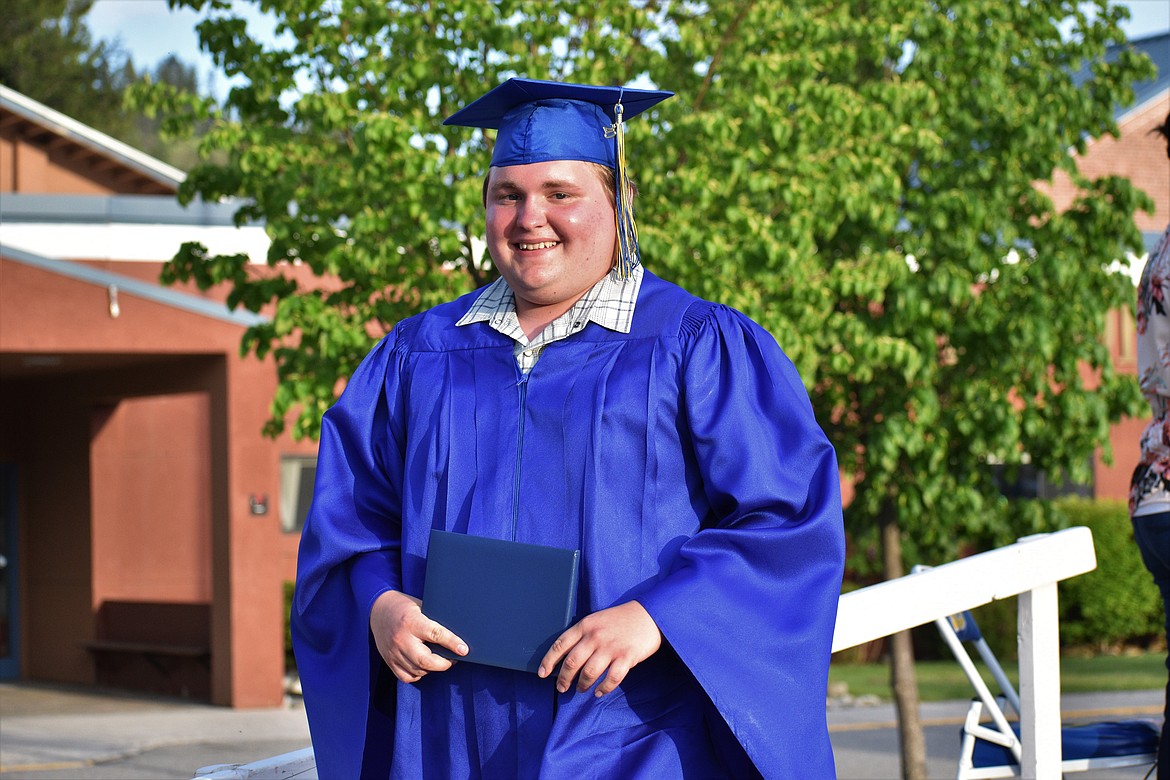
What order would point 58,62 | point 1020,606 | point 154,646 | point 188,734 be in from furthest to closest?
point 58,62
point 154,646
point 188,734
point 1020,606

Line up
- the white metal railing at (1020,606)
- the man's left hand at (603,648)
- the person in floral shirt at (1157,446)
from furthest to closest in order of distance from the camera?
1. the person in floral shirt at (1157,446)
2. the white metal railing at (1020,606)
3. the man's left hand at (603,648)

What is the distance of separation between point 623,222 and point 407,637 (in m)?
0.81

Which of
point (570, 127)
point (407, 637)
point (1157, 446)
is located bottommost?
point (407, 637)

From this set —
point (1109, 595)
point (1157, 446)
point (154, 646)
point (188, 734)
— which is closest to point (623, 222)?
point (1157, 446)

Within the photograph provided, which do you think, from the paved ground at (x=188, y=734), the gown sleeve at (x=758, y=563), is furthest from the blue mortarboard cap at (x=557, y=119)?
the paved ground at (x=188, y=734)

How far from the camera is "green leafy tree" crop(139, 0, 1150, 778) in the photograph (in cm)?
632

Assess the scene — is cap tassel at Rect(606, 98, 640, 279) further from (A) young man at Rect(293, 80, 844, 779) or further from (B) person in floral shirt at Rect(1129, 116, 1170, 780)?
(B) person in floral shirt at Rect(1129, 116, 1170, 780)

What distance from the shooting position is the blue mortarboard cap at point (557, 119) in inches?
92.0

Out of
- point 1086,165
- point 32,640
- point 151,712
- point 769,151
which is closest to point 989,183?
point 769,151

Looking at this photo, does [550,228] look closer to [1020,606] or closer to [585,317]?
[585,317]

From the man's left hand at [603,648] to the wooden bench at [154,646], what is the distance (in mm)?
11072

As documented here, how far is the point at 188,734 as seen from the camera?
988cm

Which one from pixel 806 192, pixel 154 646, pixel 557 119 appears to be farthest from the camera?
pixel 154 646

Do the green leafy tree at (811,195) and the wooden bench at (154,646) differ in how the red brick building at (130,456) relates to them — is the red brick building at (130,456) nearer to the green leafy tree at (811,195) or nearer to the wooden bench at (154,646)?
the wooden bench at (154,646)
